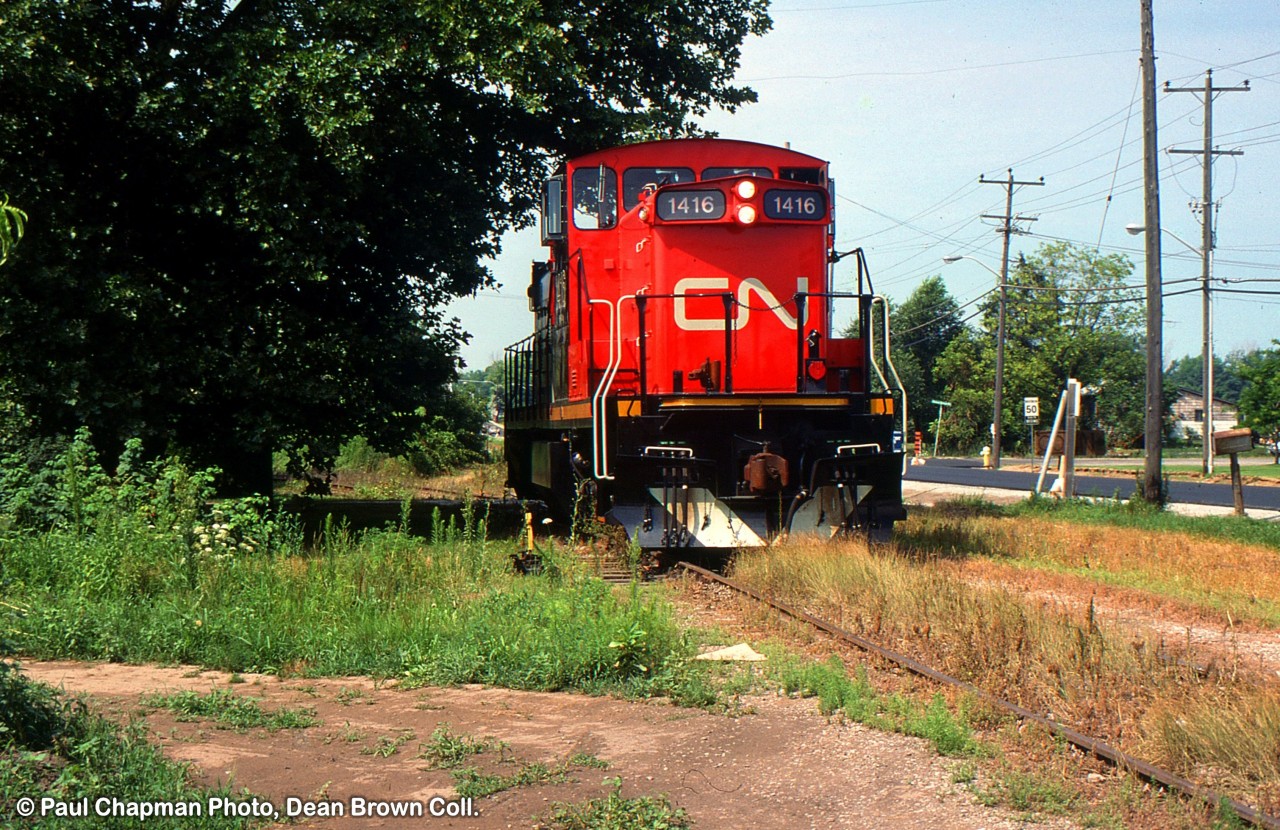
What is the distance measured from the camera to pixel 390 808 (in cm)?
Result: 483

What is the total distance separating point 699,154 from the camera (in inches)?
494

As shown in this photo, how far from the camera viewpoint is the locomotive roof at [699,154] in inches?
493

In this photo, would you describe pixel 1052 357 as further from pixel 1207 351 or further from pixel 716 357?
pixel 716 357

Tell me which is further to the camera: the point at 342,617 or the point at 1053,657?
the point at 342,617

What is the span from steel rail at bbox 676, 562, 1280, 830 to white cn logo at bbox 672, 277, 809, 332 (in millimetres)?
3764

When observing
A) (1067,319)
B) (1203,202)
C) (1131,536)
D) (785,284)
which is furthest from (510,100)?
(1067,319)

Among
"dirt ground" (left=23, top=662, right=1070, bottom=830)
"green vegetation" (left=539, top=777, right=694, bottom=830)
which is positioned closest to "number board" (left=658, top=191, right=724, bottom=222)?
"dirt ground" (left=23, top=662, right=1070, bottom=830)

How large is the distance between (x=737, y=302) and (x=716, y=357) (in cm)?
59

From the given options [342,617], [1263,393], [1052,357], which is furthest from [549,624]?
[1052,357]

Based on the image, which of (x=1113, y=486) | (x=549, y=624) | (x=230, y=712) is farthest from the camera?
(x=1113, y=486)

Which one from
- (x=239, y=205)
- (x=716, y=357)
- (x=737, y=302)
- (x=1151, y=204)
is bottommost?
(x=716, y=357)

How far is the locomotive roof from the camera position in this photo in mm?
12516

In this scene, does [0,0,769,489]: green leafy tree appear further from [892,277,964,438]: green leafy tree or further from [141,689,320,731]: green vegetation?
[892,277,964,438]: green leafy tree

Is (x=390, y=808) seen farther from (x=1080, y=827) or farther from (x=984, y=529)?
(x=984, y=529)
